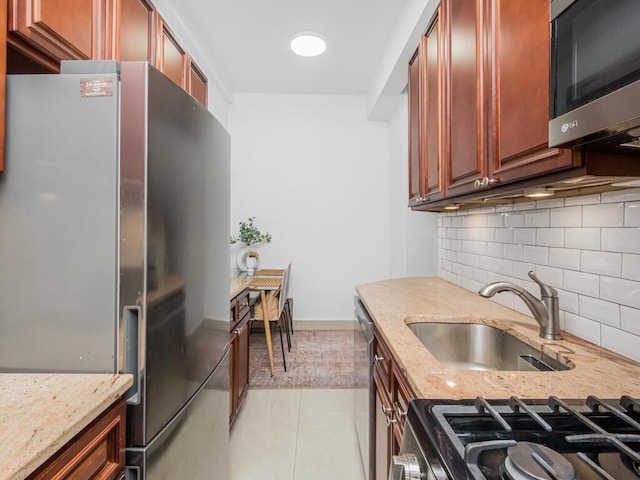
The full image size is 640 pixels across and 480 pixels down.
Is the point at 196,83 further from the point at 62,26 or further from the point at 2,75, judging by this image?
the point at 2,75

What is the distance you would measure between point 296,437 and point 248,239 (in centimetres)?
221

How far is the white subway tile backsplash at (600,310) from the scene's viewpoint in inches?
37.8

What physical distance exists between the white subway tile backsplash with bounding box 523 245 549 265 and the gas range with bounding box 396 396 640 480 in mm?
704

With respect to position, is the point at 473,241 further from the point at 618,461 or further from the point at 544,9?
the point at 618,461

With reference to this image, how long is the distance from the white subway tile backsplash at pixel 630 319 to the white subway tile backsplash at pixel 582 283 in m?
0.10

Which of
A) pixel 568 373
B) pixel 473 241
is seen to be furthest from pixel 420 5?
pixel 568 373

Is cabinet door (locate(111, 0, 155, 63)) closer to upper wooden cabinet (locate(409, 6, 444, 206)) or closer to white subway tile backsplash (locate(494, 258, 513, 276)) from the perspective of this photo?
upper wooden cabinet (locate(409, 6, 444, 206))

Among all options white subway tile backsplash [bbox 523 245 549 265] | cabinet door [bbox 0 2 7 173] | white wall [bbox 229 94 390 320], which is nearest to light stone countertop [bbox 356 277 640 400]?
white subway tile backsplash [bbox 523 245 549 265]

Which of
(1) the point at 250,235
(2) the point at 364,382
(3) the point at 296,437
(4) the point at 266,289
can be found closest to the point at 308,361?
(4) the point at 266,289

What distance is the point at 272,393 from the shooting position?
94.8 inches

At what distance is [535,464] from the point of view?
489 mm

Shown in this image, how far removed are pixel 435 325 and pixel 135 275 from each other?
115cm

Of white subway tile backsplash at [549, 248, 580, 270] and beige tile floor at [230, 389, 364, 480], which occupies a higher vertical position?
white subway tile backsplash at [549, 248, 580, 270]

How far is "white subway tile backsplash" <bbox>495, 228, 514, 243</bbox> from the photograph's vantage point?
150cm
